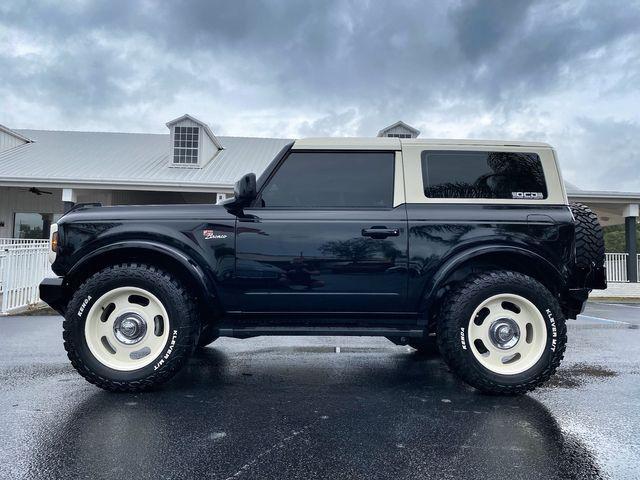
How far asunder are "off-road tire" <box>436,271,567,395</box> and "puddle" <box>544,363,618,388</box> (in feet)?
1.55

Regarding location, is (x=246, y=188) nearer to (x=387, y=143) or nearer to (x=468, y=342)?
(x=387, y=143)

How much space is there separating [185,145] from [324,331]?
13830 millimetres

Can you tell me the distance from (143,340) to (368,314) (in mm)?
1747

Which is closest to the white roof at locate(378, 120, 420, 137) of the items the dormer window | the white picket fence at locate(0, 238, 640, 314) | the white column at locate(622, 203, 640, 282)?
the dormer window

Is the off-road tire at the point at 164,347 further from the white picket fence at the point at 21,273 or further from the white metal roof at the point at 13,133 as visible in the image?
the white metal roof at the point at 13,133

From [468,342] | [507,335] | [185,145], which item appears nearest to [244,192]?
[468,342]

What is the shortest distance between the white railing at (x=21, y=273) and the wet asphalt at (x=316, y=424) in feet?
12.9

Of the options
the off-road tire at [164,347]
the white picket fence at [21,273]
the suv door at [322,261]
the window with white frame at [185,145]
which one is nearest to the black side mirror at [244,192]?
the suv door at [322,261]

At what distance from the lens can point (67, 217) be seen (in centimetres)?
323

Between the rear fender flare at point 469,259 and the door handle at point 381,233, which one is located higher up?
the door handle at point 381,233

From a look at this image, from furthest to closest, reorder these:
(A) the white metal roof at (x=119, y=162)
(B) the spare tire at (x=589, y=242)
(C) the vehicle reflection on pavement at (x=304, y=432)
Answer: (A) the white metal roof at (x=119, y=162) < (B) the spare tire at (x=589, y=242) < (C) the vehicle reflection on pavement at (x=304, y=432)

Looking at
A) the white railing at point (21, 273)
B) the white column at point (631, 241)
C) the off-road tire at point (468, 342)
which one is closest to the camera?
the off-road tire at point (468, 342)

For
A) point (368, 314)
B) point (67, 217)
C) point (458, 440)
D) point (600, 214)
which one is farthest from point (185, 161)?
point (600, 214)

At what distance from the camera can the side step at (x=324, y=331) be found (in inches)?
124
